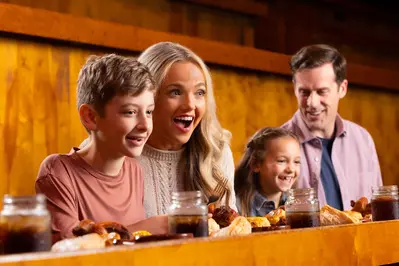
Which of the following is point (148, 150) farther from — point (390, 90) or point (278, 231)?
point (390, 90)

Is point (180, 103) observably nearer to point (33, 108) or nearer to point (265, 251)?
point (265, 251)

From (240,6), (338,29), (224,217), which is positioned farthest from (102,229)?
(338,29)

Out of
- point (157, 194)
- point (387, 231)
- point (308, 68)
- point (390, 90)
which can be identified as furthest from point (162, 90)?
point (390, 90)

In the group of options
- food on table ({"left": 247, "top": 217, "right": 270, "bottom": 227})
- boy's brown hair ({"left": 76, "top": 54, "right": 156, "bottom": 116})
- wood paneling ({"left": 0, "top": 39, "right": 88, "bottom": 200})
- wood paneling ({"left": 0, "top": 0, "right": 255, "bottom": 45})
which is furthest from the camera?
wood paneling ({"left": 0, "top": 0, "right": 255, "bottom": 45})

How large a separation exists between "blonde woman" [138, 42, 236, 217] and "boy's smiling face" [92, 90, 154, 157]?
43 centimetres

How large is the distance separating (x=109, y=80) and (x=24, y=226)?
2.28 ft

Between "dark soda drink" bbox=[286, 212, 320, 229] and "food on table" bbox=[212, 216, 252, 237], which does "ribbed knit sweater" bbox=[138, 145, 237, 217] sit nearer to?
"dark soda drink" bbox=[286, 212, 320, 229]

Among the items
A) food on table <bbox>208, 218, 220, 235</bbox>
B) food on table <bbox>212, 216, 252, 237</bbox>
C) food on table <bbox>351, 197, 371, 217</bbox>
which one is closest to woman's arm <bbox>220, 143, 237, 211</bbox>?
food on table <bbox>351, 197, 371, 217</bbox>

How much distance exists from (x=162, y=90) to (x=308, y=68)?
4.48ft

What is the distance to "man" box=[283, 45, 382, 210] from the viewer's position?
11.6 feet

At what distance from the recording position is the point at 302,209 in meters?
1.84

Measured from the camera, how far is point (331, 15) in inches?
231

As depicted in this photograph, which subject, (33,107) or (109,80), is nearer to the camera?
(109,80)

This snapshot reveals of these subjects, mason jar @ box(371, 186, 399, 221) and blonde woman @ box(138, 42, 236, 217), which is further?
blonde woman @ box(138, 42, 236, 217)
